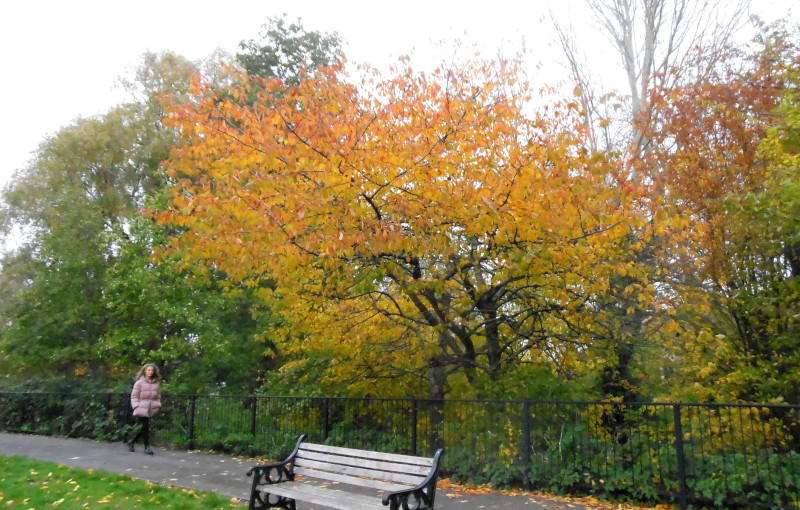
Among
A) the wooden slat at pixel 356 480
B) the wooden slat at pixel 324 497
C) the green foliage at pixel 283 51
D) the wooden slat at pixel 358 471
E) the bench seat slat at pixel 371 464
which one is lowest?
the wooden slat at pixel 324 497

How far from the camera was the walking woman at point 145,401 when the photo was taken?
34.6 ft

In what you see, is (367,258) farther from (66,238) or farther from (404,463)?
(66,238)

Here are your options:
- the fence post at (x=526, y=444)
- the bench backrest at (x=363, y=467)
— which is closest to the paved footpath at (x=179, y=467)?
the fence post at (x=526, y=444)

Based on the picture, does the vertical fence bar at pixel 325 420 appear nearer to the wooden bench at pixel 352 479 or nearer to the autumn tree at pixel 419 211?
the autumn tree at pixel 419 211

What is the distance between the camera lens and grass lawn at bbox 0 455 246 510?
6.46 metres

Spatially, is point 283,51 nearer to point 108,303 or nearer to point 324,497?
point 108,303

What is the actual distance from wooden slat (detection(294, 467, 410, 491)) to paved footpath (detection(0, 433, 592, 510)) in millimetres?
438

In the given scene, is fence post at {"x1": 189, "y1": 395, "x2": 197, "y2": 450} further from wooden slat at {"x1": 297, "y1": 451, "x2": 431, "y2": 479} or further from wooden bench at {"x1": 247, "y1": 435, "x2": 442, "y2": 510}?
wooden slat at {"x1": 297, "y1": 451, "x2": 431, "y2": 479}

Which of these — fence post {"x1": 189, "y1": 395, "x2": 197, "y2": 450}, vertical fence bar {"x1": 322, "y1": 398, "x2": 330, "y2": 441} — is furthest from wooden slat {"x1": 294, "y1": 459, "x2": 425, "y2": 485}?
fence post {"x1": 189, "y1": 395, "x2": 197, "y2": 450}

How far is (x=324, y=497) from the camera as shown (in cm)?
550

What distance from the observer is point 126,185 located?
24.4 meters

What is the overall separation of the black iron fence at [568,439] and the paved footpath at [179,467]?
0.49m

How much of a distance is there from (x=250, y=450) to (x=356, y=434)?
2.04 meters

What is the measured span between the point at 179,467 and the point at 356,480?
4474 mm
